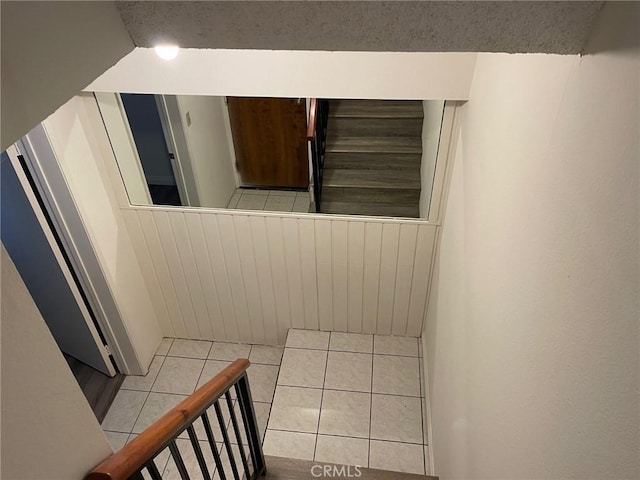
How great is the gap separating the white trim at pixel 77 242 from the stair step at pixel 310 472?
134cm

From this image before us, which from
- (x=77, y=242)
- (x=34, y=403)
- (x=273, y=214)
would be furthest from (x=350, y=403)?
(x=34, y=403)

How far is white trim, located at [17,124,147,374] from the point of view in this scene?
2297 mm

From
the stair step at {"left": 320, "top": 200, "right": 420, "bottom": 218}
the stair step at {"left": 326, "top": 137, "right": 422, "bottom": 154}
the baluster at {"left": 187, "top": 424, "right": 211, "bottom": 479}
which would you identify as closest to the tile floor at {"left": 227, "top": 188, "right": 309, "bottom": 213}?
the stair step at {"left": 320, "top": 200, "right": 420, "bottom": 218}

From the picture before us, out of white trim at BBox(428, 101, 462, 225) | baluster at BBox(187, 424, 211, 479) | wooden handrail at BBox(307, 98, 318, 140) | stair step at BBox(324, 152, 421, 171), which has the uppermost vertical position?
stair step at BBox(324, 152, 421, 171)

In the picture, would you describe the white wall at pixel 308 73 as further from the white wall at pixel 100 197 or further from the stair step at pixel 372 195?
the stair step at pixel 372 195

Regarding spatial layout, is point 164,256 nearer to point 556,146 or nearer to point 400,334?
point 400,334

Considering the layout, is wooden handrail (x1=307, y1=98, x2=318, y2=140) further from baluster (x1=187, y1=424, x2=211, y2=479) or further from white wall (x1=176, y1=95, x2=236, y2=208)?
baluster (x1=187, y1=424, x2=211, y2=479)

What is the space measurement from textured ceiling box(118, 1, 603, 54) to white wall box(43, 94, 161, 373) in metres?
1.64

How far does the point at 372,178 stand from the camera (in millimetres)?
3434

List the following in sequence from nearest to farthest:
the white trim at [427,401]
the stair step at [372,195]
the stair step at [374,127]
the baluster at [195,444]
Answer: the baluster at [195,444] < the white trim at [427,401] < the stair step at [372,195] < the stair step at [374,127]

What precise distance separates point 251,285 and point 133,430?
1193 millimetres

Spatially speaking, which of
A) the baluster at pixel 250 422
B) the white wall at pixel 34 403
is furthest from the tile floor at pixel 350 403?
the white wall at pixel 34 403

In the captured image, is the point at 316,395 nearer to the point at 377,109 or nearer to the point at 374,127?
the point at 374,127

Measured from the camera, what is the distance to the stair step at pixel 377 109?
12.1ft
